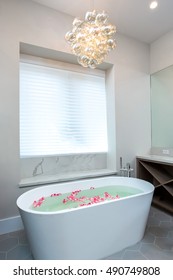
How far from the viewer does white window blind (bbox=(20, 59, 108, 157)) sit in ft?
7.64

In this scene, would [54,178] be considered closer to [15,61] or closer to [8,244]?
[8,244]

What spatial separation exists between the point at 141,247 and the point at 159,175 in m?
1.34

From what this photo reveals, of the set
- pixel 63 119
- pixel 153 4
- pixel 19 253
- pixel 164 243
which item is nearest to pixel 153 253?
pixel 164 243

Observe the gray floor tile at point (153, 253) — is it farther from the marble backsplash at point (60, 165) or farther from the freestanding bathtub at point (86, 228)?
the marble backsplash at point (60, 165)

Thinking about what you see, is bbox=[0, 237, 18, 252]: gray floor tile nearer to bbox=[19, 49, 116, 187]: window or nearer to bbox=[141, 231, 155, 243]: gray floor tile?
bbox=[19, 49, 116, 187]: window

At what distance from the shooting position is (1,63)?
189 centimetres

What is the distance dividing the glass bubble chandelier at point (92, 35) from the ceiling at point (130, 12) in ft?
2.70

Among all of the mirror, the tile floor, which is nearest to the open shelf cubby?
the mirror

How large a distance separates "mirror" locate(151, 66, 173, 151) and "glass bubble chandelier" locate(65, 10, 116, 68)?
183 cm

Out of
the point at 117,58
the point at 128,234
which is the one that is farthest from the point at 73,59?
the point at 128,234

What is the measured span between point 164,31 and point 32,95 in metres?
2.49

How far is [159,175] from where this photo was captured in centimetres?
266

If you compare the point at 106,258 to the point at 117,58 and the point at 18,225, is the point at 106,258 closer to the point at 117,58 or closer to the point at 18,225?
the point at 18,225

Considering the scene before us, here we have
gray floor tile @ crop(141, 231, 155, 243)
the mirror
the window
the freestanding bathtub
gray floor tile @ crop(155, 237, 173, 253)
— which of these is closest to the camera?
the freestanding bathtub
